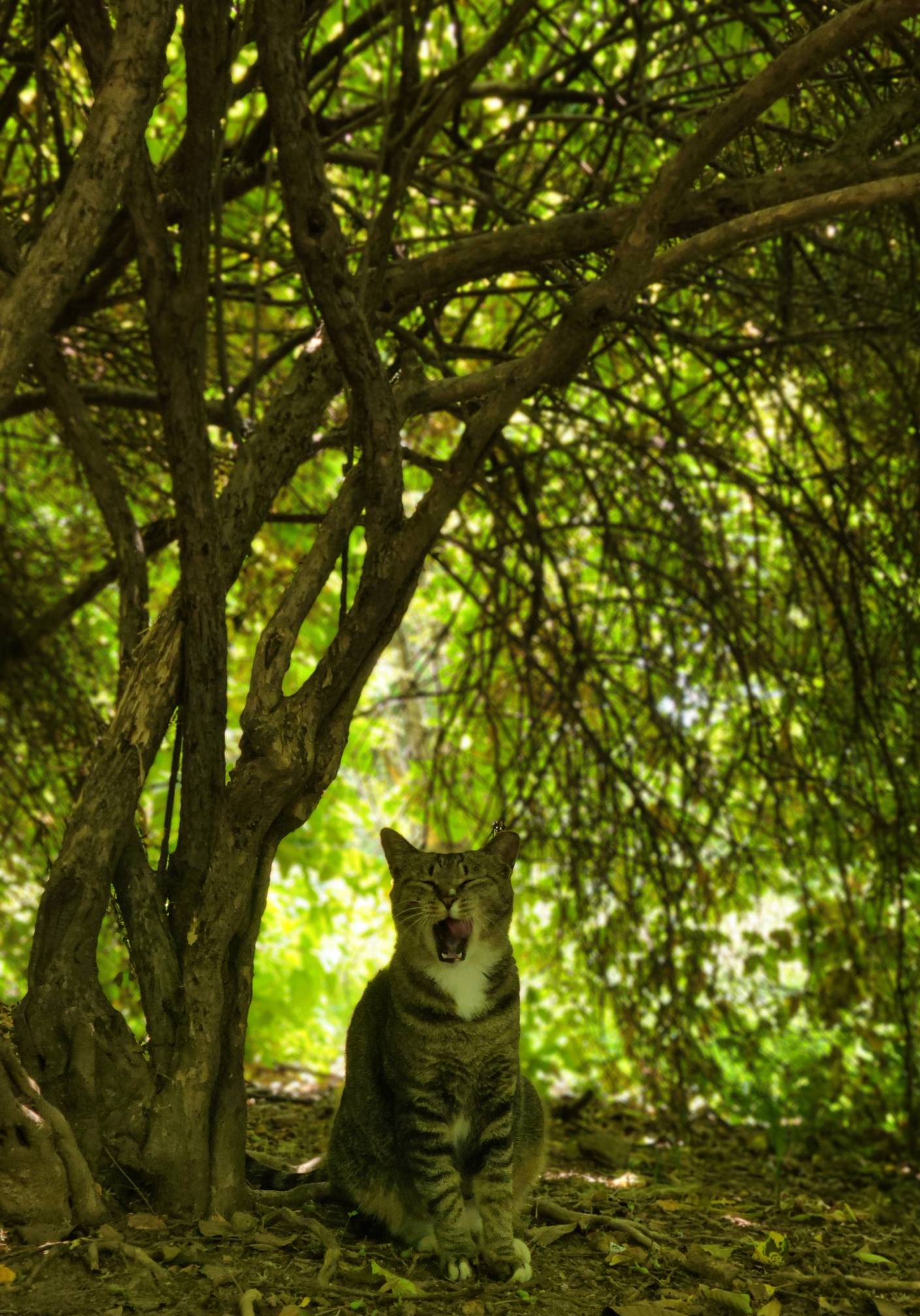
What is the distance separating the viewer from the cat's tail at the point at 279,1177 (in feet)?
9.94

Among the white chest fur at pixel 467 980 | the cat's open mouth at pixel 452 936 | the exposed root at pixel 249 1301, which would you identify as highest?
the cat's open mouth at pixel 452 936

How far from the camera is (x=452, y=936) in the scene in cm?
284

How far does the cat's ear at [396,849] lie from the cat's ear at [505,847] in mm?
179

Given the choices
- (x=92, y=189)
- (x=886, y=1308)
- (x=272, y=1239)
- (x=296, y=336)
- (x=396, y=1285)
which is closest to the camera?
(x=92, y=189)

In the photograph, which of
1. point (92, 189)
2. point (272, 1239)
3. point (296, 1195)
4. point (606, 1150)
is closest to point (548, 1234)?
point (296, 1195)

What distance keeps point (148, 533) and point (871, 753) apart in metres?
3.05

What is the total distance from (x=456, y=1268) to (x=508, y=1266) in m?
0.11

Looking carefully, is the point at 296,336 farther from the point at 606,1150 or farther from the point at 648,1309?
the point at 606,1150

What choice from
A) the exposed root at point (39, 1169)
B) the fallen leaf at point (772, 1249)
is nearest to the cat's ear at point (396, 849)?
the exposed root at point (39, 1169)

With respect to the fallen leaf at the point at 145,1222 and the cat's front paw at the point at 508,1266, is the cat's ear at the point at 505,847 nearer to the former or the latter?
the cat's front paw at the point at 508,1266

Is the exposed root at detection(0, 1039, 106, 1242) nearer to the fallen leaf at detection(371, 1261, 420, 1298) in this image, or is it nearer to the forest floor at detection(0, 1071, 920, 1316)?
the forest floor at detection(0, 1071, 920, 1316)

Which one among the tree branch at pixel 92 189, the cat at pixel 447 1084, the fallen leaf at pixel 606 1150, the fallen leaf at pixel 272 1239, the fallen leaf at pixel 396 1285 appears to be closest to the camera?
the tree branch at pixel 92 189

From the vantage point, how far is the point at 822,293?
399 centimetres

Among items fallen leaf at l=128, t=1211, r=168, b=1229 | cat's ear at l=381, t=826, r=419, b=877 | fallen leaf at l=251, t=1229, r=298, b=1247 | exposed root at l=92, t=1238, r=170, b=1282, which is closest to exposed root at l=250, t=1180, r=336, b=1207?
fallen leaf at l=251, t=1229, r=298, b=1247
